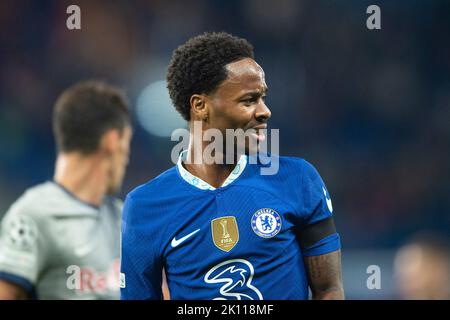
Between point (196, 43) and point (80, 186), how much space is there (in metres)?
1.82

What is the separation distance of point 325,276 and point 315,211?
28cm

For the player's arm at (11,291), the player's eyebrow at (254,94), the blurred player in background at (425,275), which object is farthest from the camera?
the blurred player in background at (425,275)

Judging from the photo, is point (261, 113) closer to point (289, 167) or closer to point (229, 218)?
point (289, 167)

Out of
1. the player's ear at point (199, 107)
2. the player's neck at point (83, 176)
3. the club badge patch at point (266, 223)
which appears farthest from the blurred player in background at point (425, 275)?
the player's ear at point (199, 107)

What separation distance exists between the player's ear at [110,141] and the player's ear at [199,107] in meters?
1.72

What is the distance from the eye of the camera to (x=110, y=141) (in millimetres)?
4848

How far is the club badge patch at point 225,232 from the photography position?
9.71ft

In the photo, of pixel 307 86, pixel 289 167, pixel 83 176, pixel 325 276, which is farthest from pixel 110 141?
pixel 307 86

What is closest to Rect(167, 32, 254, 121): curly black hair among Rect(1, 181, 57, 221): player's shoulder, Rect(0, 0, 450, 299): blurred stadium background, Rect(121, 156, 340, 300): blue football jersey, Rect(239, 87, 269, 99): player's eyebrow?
Rect(239, 87, 269, 99): player's eyebrow

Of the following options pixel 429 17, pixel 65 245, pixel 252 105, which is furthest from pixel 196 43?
pixel 429 17

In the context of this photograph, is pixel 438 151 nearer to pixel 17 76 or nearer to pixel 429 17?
pixel 429 17

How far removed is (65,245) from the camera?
4.32m

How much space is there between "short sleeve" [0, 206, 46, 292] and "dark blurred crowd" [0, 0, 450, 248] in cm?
469

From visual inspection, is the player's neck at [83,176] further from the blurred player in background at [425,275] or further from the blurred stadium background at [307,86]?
the blurred stadium background at [307,86]
